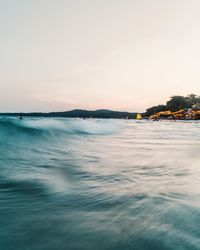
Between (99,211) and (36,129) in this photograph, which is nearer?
(99,211)

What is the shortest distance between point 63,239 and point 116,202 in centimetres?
125

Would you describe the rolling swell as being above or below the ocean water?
above

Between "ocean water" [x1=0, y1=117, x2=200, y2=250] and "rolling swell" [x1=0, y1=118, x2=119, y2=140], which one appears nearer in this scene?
"ocean water" [x1=0, y1=117, x2=200, y2=250]

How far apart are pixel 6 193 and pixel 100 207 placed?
1.63 meters

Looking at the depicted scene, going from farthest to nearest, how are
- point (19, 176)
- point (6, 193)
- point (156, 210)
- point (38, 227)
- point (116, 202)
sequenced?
point (19, 176), point (6, 193), point (116, 202), point (156, 210), point (38, 227)

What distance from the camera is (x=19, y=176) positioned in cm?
475

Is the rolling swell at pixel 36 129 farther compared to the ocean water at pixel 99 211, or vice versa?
the rolling swell at pixel 36 129

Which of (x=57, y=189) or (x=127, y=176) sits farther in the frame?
(x=127, y=176)

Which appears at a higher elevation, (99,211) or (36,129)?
(36,129)

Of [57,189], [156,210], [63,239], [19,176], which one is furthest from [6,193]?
[156,210]

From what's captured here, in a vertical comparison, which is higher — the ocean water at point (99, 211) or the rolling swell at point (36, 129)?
the rolling swell at point (36, 129)

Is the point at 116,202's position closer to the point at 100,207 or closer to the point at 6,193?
the point at 100,207

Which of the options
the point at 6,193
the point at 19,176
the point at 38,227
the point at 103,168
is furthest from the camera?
the point at 103,168

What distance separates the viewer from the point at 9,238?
2195 mm
